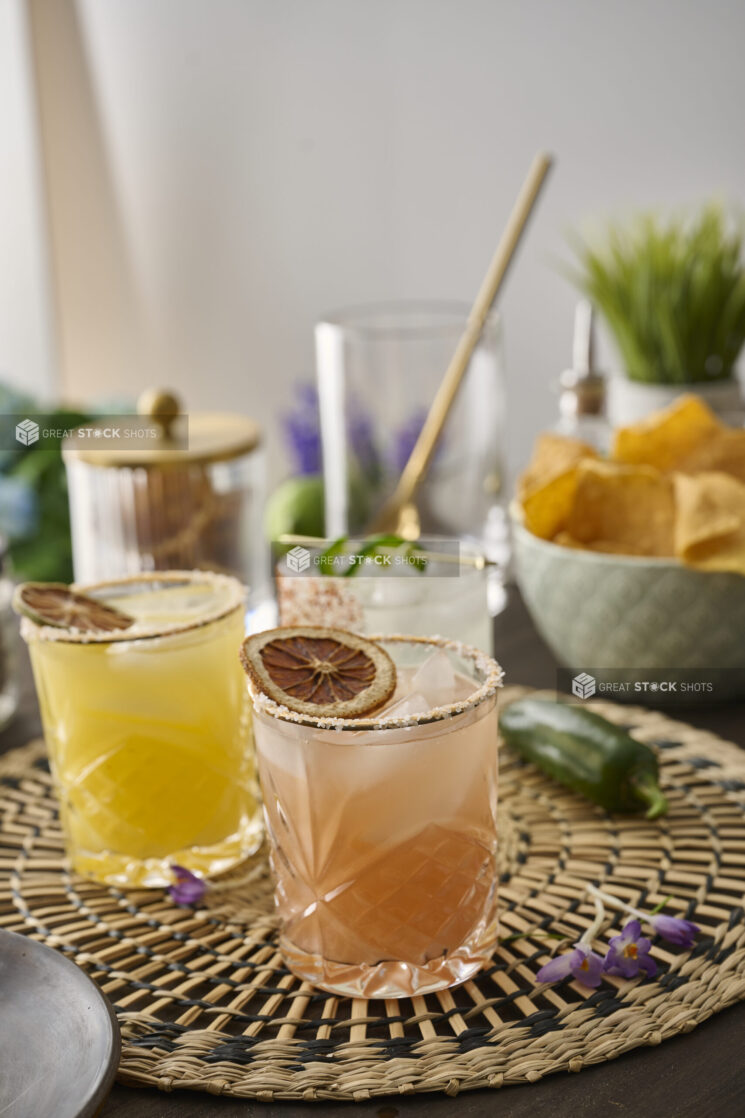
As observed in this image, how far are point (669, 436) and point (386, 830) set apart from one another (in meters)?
0.60

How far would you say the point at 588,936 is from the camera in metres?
0.73

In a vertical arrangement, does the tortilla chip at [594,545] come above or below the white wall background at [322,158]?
below

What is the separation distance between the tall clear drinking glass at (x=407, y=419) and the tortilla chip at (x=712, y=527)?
348 millimetres

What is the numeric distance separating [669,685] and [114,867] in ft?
1.69

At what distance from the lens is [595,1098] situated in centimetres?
60

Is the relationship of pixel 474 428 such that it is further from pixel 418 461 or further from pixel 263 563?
pixel 263 563

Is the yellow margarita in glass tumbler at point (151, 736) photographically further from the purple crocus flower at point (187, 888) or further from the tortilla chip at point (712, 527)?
the tortilla chip at point (712, 527)

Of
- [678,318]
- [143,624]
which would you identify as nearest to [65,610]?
[143,624]

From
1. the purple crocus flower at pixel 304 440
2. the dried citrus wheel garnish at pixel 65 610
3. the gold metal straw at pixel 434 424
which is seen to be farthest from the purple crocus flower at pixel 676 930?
the purple crocus flower at pixel 304 440

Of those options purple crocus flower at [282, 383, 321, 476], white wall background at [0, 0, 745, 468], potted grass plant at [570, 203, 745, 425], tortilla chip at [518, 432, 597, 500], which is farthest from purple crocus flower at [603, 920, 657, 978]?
white wall background at [0, 0, 745, 468]

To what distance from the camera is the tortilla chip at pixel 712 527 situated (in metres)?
0.99

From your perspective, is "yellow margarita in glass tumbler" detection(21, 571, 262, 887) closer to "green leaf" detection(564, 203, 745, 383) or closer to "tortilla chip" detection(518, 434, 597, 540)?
"tortilla chip" detection(518, 434, 597, 540)

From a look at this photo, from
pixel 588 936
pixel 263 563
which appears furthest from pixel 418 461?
pixel 588 936

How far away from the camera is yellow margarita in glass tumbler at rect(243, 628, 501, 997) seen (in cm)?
66
